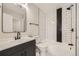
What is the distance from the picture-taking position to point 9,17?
1.79 m

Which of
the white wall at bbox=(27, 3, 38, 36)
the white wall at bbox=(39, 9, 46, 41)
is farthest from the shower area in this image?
the white wall at bbox=(27, 3, 38, 36)

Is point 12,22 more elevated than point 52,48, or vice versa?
point 12,22

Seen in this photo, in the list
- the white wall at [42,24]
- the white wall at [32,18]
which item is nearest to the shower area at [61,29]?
the white wall at [42,24]

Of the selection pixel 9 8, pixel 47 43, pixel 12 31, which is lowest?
pixel 47 43

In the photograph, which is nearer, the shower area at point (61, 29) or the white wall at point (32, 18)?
the shower area at point (61, 29)

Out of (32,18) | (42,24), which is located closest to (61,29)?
(42,24)

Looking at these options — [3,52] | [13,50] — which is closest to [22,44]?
[13,50]

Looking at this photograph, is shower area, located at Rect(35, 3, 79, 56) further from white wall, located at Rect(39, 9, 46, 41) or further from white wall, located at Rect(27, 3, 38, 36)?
white wall, located at Rect(27, 3, 38, 36)

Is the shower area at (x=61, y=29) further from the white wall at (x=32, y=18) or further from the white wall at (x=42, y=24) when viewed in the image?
the white wall at (x=32, y=18)

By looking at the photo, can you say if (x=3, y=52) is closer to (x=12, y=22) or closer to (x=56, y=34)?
(x=12, y=22)

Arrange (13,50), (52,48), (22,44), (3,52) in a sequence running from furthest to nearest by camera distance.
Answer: (52,48), (22,44), (13,50), (3,52)

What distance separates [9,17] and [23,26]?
73 centimetres

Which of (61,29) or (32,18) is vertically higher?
(32,18)

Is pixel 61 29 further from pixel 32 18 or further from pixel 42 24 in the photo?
pixel 32 18
